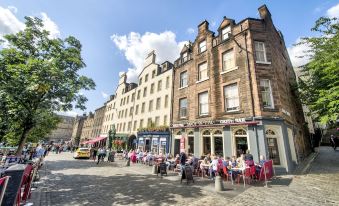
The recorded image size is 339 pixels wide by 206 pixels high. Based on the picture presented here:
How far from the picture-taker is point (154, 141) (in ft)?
72.2

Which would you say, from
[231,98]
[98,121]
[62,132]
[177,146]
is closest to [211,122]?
[231,98]

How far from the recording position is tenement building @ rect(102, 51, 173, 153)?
73.7 feet

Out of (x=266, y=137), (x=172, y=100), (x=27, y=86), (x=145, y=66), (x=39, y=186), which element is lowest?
(x=39, y=186)

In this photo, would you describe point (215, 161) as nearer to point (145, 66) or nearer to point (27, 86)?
point (27, 86)

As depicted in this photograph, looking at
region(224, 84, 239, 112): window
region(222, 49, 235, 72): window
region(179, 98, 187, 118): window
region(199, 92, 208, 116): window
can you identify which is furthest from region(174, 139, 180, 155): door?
region(222, 49, 235, 72): window

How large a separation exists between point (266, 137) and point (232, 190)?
579 centimetres

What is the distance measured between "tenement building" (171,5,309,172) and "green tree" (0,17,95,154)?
32.9ft

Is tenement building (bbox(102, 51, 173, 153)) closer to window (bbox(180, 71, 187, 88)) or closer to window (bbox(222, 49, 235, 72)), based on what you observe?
window (bbox(180, 71, 187, 88))

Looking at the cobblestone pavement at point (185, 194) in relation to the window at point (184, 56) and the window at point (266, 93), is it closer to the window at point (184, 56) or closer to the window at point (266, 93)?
the window at point (266, 93)

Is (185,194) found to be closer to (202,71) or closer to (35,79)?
(35,79)

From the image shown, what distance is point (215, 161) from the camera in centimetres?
1073

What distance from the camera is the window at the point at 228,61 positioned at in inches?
601

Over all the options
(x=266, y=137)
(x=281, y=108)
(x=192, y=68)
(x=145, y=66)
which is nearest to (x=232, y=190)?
(x=266, y=137)

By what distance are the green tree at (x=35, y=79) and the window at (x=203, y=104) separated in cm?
992
